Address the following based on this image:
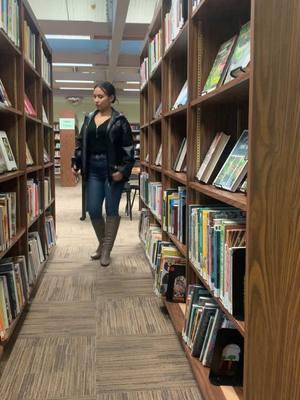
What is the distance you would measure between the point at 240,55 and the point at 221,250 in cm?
70

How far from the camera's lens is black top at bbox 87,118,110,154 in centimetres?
329

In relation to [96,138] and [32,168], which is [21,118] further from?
[96,138]

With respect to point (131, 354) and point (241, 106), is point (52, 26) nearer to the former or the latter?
point (241, 106)

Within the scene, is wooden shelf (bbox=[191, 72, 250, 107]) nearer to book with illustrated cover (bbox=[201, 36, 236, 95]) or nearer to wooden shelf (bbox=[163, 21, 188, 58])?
book with illustrated cover (bbox=[201, 36, 236, 95])

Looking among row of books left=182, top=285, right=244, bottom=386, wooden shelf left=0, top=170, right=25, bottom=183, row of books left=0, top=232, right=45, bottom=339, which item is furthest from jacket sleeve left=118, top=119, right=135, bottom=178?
row of books left=182, top=285, right=244, bottom=386

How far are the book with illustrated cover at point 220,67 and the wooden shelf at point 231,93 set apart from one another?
0.06 metres

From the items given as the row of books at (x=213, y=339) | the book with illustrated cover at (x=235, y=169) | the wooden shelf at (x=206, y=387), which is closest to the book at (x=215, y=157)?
the book with illustrated cover at (x=235, y=169)

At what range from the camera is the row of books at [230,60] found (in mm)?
1451

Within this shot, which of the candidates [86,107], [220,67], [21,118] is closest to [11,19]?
[21,118]

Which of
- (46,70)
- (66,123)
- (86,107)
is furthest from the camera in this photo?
(86,107)

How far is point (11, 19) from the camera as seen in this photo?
85.0 inches

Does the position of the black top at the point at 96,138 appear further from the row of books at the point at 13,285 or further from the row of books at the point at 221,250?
the row of books at the point at 221,250

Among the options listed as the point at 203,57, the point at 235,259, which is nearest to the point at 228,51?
the point at 203,57

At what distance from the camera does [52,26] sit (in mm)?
5395
